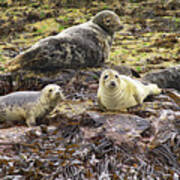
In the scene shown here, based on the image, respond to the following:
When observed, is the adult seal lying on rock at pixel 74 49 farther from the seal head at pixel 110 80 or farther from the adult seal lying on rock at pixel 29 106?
the seal head at pixel 110 80

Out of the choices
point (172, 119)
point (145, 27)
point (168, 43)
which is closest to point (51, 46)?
point (172, 119)

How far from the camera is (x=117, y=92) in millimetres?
4473

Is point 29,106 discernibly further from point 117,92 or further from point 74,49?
point 74,49

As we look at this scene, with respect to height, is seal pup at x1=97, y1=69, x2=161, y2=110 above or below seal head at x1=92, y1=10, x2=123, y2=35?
below

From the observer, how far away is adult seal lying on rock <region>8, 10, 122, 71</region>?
19.7 feet

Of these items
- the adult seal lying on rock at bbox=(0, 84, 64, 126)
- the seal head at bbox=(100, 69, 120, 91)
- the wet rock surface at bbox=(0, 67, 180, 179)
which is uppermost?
the seal head at bbox=(100, 69, 120, 91)

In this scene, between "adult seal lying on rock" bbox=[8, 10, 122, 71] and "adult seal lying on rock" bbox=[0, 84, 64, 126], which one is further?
"adult seal lying on rock" bbox=[8, 10, 122, 71]

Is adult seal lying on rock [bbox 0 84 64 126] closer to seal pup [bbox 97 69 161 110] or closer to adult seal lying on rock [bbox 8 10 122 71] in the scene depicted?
seal pup [bbox 97 69 161 110]

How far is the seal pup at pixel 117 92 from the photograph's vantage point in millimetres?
4312

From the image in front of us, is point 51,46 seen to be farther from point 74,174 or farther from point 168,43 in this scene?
point 168,43

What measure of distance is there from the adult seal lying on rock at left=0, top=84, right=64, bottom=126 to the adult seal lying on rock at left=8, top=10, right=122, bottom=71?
4.90ft

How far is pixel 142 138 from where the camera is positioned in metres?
3.92

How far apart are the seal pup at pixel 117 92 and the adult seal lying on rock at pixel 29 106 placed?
61cm

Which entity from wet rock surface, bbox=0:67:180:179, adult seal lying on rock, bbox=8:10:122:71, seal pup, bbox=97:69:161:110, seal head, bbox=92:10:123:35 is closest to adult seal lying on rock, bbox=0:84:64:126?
wet rock surface, bbox=0:67:180:179
